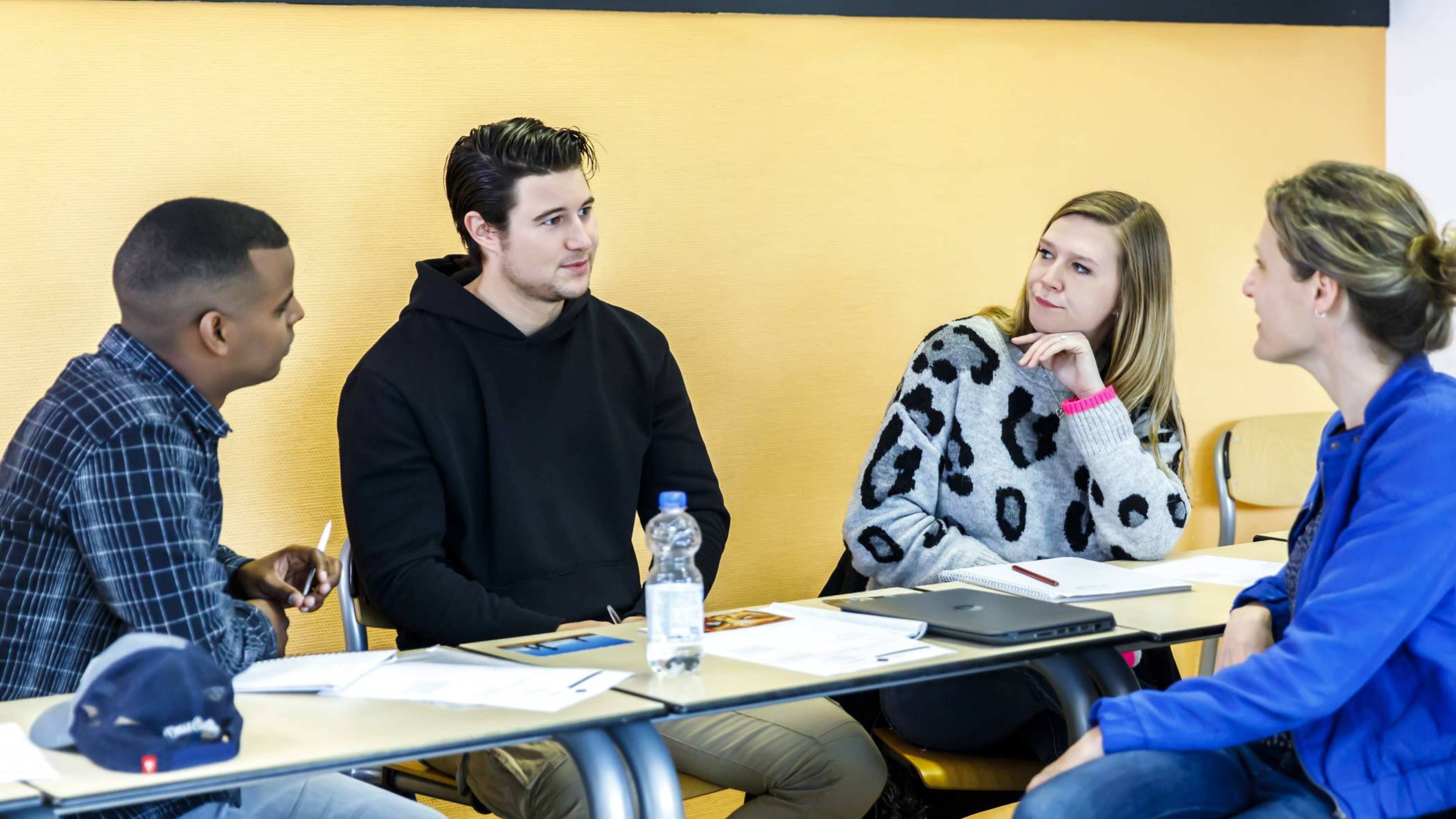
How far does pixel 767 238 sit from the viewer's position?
10.6ft

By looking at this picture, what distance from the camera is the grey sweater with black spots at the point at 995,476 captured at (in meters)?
2.53

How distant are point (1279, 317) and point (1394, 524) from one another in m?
0.33

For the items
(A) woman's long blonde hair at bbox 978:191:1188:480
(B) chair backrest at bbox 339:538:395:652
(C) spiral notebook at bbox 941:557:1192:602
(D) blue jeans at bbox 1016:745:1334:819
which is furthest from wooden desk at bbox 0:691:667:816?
(A) woman's long blonde hair at bbox 978:191:1188:480

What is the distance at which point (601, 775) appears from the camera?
1572 mm

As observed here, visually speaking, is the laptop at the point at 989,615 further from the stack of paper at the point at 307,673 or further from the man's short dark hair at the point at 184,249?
the man's short dark hair at the point at 184,249

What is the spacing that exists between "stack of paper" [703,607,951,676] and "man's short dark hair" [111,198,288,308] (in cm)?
81

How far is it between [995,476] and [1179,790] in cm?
102

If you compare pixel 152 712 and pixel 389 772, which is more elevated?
pixel 152 712

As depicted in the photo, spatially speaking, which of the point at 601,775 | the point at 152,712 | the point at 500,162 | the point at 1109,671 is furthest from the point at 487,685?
the point at 500,162

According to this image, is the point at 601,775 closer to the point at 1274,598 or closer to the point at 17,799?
the point at 17,799

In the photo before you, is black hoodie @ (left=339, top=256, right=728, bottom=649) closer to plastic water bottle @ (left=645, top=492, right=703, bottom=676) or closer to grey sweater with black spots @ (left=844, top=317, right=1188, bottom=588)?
grey sweater with black spots @ (left=844, top=317, right=1188, bottom=588)

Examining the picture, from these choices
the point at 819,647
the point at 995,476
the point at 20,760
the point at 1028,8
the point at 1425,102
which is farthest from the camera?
the point at 1425,102

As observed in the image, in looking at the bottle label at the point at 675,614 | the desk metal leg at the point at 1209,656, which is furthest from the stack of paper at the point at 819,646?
the desk metal leg at the point at 1209,656

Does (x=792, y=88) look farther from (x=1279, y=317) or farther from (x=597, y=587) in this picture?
(x=1279, y=317)
